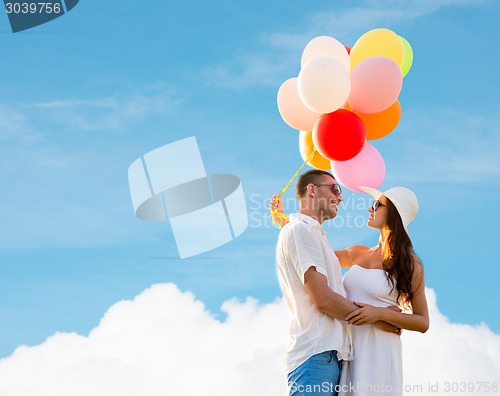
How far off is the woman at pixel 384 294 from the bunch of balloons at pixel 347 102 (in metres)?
0.50

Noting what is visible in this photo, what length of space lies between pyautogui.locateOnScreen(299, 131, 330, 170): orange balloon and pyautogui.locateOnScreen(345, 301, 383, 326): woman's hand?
1522 mm

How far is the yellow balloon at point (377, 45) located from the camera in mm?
4941

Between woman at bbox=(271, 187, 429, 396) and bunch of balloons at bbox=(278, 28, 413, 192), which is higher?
bunch of balloons at bbox=(278, 28, 413, 192)


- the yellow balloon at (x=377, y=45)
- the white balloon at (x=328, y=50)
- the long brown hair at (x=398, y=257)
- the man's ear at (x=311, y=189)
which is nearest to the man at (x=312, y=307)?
the man's ear at (x=311, y=189)

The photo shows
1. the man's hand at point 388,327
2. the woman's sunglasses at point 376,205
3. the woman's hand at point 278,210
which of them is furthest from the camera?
the woman's hand at point 278,210

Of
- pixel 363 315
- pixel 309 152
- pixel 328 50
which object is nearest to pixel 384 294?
pixel 363 315

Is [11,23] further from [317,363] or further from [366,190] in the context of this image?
[317,363]

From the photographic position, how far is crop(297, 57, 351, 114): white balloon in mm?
4496

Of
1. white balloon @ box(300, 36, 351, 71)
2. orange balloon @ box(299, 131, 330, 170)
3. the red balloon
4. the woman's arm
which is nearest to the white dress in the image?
the woman's arm

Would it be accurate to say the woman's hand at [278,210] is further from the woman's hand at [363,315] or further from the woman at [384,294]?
the woman's hand at [363,315]

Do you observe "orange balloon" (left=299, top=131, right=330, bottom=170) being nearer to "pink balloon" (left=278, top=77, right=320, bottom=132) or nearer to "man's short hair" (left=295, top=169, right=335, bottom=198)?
"pink balloon" (left=278, top=77, right=320, bottom=132)

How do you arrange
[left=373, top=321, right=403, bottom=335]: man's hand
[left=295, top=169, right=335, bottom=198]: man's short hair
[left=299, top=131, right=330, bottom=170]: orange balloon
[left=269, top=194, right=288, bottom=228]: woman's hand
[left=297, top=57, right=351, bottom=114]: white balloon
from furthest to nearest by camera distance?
[left=299, top=131, right=330, bottom=170]: orange balloon
[left=269, top=194, right=288, bottom=228]: woman's hand
[left=297, top=57, right=351, bottom=114]: white balloon
[left=295, top=169, right=335, bottom=198]: man's short hair
[left=373, top=321, right=403, bottom=335]: man's hand

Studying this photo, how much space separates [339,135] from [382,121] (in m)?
0.53

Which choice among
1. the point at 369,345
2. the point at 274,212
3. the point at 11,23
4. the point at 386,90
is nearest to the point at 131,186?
the point at 11,23
